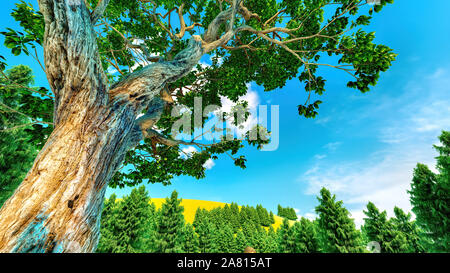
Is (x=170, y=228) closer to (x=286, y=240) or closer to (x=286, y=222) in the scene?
(x=286, y=240)

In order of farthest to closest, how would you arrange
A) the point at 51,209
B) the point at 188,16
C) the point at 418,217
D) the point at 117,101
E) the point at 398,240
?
the point at 398,240 < the point at 418,217 < the point at 188,16 < the point at 117,101 < the point at 51,209

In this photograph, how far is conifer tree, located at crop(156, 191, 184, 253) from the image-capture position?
22875 mm

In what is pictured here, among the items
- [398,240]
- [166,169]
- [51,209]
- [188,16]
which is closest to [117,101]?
[51,209]

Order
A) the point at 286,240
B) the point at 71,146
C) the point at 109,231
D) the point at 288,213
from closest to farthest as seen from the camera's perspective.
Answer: the point at 71,146, the point at 286,240, the point at 109,231, the point at 288,213

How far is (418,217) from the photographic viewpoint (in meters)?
14.1

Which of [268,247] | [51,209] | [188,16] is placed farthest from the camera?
[268,247]

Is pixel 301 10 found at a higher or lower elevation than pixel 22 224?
higher

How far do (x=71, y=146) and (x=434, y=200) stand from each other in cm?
2277

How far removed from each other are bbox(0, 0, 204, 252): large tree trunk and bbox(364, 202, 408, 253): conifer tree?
78.5 feet

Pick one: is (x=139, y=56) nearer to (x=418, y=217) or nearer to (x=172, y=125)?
(x=172, y=125)

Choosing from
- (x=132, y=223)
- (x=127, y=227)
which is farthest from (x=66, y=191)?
(x=127, y=227)

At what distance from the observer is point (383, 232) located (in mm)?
16641

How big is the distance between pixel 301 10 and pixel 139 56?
6566mm

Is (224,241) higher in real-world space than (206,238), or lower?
lower
